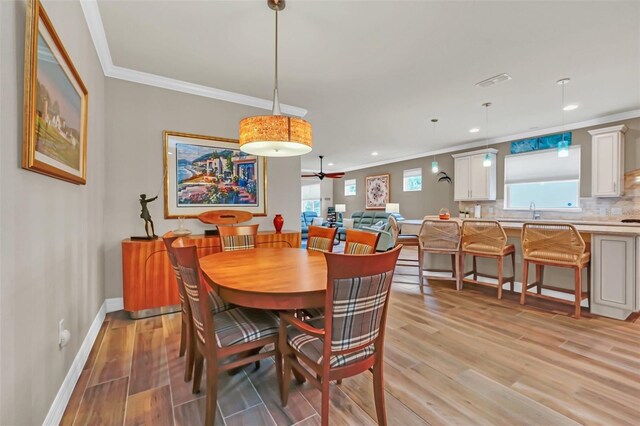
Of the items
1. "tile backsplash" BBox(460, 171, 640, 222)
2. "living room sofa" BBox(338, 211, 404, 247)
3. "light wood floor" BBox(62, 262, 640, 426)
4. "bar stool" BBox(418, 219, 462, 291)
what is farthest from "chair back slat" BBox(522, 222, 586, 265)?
"living room sofa" BBox(338, 211, 404, 247)

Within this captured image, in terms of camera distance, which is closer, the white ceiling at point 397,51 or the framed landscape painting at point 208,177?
the white ceiling at point 397,51

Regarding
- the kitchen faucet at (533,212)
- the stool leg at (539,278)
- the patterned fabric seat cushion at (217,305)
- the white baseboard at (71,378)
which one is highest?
the kitchen faucet at (533,212)

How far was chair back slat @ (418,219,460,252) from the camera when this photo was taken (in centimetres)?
371

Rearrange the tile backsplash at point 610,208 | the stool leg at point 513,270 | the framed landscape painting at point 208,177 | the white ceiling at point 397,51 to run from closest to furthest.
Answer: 1. the white ceiling at point 397,51
2. the framed landscape painting at point 208,177
3. the stool leg at point 513,270
4. the tile backsplash at point 610,208

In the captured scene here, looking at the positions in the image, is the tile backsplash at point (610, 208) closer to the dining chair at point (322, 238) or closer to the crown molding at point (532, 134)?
the crown molding at point (532, 134)

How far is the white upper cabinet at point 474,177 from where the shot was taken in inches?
228

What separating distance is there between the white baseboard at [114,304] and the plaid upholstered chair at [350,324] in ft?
8.25

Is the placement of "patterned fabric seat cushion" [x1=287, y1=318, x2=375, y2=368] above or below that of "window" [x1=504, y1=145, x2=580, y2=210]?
below

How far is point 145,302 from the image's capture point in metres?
2.80

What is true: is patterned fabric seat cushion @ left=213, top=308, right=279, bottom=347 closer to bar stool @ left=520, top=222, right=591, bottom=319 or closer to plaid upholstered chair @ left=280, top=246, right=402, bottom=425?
plaid upholstered chair @ left=280, top=246, right=402, bottom=425

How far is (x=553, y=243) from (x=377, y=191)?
628 cm

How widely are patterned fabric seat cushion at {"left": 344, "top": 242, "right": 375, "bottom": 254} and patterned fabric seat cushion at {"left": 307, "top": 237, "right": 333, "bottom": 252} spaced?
346 millimetres

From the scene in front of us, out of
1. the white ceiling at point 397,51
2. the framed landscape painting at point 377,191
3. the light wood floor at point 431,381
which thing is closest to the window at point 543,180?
the white ceiling at point 397,51

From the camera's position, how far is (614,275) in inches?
111
